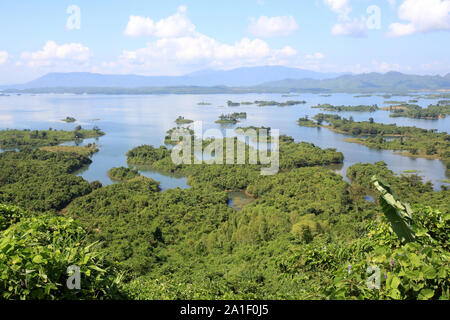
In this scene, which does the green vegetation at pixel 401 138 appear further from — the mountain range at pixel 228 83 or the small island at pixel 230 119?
the mountain range at pixel 228 83

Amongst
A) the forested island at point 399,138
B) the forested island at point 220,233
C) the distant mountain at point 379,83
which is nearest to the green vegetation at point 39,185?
the forested island at point 220,233

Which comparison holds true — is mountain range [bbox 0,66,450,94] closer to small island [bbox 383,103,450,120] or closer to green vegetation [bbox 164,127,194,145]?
small island [bbox 383,103,450,120]

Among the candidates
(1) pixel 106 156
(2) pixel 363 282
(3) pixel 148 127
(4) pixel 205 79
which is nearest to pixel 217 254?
(2) pixel 363 282

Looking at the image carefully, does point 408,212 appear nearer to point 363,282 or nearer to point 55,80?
point 363,282

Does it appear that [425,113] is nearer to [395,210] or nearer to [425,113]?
[425,113]

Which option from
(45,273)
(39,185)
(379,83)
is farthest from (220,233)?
(379,83)

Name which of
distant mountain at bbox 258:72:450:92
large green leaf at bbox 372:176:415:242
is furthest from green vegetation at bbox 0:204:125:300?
distant mountain at bbox 258:72:450:92
